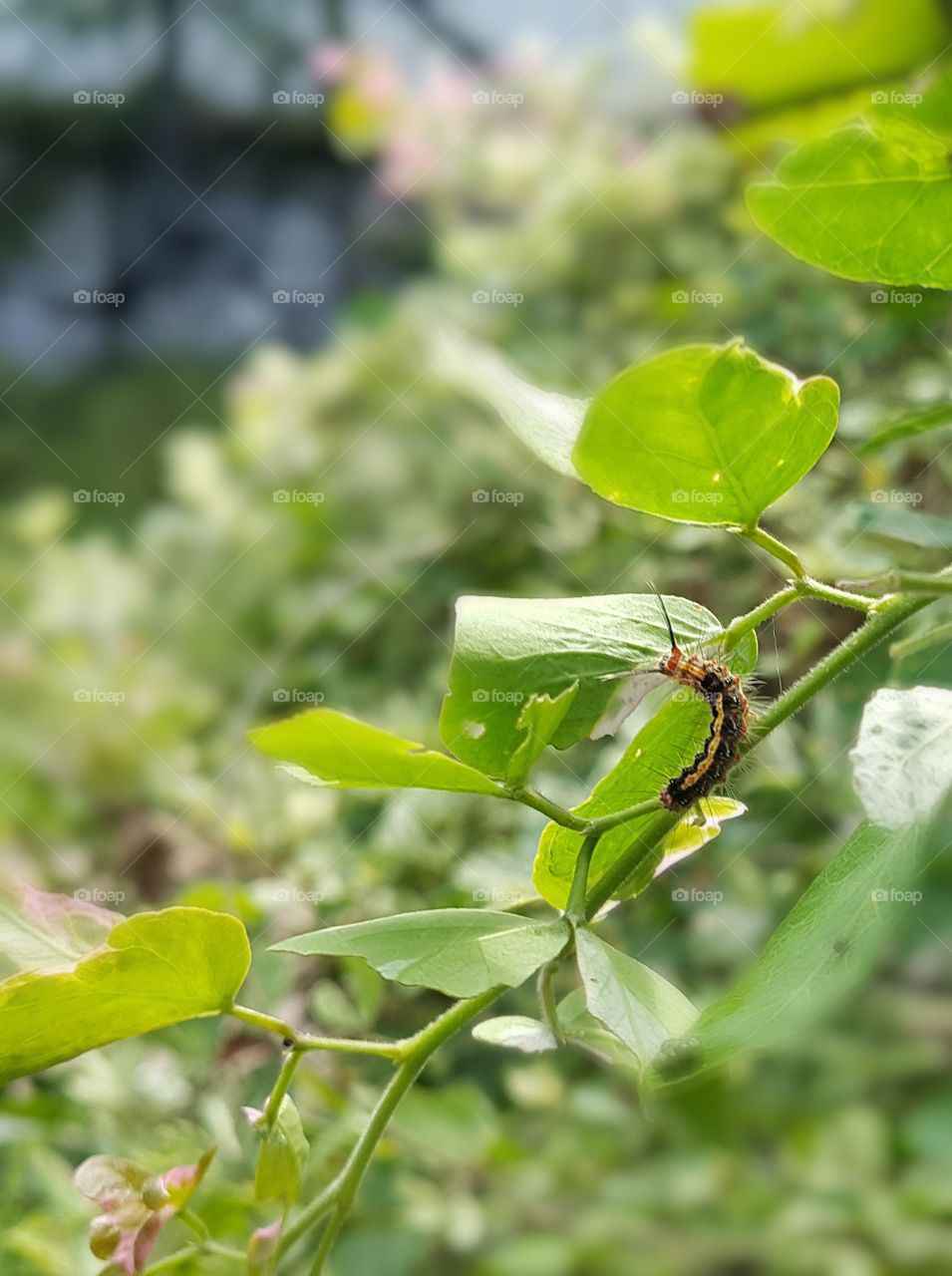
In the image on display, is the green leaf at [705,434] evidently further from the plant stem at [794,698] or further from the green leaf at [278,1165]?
the green leaf at [278,1165]

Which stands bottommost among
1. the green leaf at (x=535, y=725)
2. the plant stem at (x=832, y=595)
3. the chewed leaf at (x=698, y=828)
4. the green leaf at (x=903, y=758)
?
the chewed leaf at (x=698, y=828)

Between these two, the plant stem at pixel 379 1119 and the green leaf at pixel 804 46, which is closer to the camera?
the plant stem at pixel 379 1119

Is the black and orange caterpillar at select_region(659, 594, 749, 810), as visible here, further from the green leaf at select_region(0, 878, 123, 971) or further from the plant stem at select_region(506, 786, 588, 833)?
the green leaf at select_region(0, 878, 123, 971)

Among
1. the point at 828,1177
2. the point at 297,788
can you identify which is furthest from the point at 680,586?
the point at 828,1177

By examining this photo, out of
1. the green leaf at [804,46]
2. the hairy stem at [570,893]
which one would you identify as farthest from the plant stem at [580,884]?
the green leaf at [804,46]

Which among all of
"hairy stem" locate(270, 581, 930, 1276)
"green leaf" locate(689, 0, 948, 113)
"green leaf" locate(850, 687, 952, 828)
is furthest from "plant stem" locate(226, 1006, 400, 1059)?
"green leaf" locate(689, 0, 948, 113)

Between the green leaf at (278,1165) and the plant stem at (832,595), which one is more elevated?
the plant stem at (832,595)

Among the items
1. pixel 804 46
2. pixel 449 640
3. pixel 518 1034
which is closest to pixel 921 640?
pixel 518 1034
